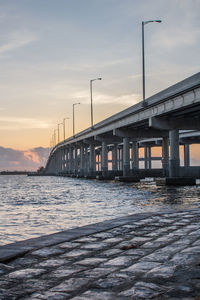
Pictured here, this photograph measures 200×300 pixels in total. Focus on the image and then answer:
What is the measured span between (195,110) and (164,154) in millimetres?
28478

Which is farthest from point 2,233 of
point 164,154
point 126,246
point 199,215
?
point 164,154

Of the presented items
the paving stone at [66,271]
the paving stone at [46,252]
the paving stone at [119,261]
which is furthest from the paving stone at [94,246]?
the paving stone at [66,271]

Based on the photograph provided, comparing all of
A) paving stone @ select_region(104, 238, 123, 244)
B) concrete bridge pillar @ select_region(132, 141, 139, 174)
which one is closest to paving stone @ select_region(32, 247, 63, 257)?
paving stone @ select_region(104, 238, 123, 244)

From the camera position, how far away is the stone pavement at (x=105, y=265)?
4777mm

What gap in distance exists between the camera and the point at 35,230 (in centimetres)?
1184

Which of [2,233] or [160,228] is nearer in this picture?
[160,228]

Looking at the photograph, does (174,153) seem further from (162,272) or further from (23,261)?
(162,272)

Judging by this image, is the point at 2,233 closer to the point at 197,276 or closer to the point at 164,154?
the point at 197,276

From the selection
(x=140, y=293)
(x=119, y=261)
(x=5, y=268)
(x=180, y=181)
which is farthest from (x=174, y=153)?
(x=140, y=293)

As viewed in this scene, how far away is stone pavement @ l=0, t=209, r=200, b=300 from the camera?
15.7 ft

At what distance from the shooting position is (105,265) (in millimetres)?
6059

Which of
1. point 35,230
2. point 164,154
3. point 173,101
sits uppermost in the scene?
point 173,101

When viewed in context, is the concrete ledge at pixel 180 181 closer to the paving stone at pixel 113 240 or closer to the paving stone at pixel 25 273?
the paving stone at pixel 113 240

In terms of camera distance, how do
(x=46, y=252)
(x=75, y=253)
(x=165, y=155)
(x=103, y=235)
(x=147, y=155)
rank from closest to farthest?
(x=75, y=253) → (x=46, y=252) → (x=103, y=235) → (x=165, y=155) → (x=147, y=155)
